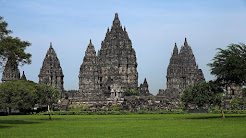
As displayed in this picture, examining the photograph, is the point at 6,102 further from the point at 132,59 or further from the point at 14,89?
the point at 132,59

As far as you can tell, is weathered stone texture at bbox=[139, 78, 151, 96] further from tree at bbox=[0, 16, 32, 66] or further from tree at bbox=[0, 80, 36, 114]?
tree at bbox=[0, 16, 32, 66]

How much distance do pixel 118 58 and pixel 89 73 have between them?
464 inches

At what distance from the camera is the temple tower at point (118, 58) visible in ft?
507

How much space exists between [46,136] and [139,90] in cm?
11777

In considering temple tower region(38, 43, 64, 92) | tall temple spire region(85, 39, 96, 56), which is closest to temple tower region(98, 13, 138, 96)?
tall temple spire region(85, 39, 96, 56)

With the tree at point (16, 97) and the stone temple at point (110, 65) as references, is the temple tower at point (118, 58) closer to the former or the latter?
the stone temple at point (110, 65)

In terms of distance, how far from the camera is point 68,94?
148 m

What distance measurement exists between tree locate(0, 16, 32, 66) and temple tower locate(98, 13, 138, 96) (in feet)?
321

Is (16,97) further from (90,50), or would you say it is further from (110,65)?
(110,65)

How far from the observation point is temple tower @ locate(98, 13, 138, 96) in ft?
507

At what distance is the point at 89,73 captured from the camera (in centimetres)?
14988

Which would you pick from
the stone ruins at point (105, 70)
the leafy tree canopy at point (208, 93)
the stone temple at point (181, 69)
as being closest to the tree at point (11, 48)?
the leafy tree canopy at point (208, 93)

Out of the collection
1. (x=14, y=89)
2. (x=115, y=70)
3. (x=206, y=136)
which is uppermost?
(x=115, y=70)

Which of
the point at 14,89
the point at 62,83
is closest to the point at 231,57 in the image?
the point at 14,89
